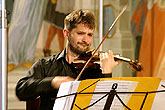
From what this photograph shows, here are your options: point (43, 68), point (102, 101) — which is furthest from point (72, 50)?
point (102, 101)

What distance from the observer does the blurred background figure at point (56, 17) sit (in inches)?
133

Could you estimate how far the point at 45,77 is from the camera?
260 cm

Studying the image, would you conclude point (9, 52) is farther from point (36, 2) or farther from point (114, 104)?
point (114, 104)

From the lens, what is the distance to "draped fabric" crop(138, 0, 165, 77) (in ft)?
12.5

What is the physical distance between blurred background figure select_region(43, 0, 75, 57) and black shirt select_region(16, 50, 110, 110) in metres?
0.66

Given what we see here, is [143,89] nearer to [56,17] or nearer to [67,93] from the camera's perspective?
[67,93]

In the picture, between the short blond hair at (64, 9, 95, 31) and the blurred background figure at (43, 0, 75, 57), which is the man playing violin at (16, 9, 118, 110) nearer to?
the short blond hair at (64, 9, 95, 31)

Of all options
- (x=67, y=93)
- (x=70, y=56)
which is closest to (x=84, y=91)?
(x=67, y=93)

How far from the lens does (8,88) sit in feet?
10.4

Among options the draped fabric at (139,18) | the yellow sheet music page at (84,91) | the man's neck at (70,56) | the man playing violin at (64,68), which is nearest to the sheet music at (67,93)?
the yellow sheet music page at (84,91)

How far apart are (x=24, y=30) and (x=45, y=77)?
858mm

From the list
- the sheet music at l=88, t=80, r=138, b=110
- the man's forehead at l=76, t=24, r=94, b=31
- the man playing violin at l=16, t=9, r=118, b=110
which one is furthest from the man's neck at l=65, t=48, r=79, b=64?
the sheet music at l=88, t=80, r=138, b=110

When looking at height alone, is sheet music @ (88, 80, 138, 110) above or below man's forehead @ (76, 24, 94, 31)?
below

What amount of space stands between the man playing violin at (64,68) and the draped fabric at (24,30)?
2.03 feet
